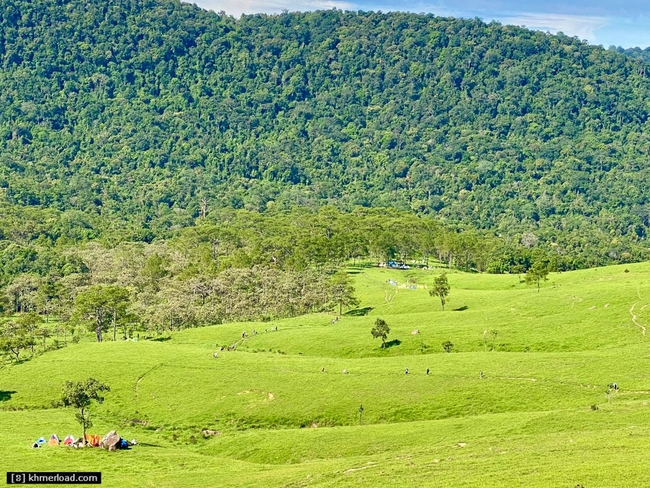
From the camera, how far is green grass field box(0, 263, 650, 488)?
60.7 m

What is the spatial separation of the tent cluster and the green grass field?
3.95ft

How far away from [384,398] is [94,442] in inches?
1163

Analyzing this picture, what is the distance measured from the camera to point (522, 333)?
108688mm

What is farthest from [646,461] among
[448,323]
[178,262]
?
[178,262]

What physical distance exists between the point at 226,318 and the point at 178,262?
44937mm

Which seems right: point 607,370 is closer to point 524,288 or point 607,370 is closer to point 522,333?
point 522,333

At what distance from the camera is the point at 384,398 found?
86812 mm

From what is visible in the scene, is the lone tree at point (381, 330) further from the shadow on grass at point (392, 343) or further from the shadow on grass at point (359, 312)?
the shadow on grass at point (359, 312)

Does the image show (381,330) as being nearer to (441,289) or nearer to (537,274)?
(441,289)

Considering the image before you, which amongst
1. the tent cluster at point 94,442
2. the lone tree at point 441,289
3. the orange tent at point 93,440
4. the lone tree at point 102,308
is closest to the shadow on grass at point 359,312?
the lone tree at point 441,289

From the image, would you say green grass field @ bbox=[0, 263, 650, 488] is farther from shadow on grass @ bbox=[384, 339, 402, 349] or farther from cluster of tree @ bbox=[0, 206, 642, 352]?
cluster of tree @ bbox=[0, 206, 642, 352]

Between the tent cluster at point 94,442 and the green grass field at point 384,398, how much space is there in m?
1.20

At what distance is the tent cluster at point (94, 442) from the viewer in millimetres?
74375

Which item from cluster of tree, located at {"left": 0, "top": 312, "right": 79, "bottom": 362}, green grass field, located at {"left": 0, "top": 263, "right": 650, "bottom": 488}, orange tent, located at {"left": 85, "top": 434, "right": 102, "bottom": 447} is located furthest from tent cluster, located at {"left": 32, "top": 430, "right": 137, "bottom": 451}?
cluster of tree, located at {"left": 0, "top": 312, "right": 79, "bottom": 362}
